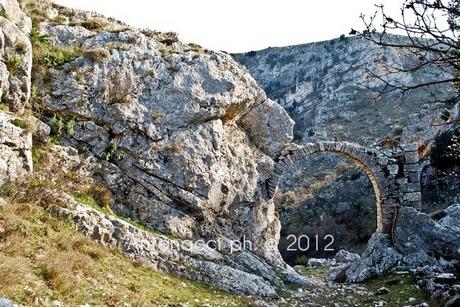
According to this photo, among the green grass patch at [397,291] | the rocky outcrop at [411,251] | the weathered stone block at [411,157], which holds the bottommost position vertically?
the green grass patch at [397,291]

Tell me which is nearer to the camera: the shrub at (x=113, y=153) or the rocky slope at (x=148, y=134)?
the rocky slope at (x=148, y=134)

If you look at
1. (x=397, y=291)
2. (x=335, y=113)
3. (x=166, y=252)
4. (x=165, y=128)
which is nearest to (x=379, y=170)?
(x=397, y=291)

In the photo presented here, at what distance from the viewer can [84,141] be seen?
11641mm

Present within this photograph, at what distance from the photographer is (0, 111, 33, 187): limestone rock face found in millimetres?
8844

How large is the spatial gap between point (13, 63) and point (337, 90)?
49.0 metres

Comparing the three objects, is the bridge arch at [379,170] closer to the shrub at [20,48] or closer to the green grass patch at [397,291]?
the green grass patch at [397,291]

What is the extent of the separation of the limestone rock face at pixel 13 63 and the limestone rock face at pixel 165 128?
0.85 m

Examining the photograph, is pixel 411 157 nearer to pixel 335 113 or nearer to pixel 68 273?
pixel 68 273

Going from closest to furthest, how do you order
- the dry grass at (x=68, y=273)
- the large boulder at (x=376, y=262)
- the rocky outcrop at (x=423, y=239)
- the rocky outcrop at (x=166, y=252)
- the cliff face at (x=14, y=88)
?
the dry grass at (x=68, y=273) → the cliff face at (x=14, y=88) → the rocky outcrop at (x=166, y=252) → the large boulder at (x=376, y=262) → the rocky outcrop at (x=423, y=239)

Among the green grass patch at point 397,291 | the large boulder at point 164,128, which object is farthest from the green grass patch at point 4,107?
the green grass patch at point 397,291

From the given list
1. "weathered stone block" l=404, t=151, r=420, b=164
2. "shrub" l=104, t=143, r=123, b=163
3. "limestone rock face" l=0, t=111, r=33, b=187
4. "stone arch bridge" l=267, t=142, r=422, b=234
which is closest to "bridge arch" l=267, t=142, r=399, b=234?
"stone arch bridge" l=267, t=142, r=422, b=234

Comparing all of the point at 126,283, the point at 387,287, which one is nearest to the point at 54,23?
the point at 126,283

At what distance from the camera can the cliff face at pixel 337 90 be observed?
46200mm

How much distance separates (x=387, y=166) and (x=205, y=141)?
913cm
